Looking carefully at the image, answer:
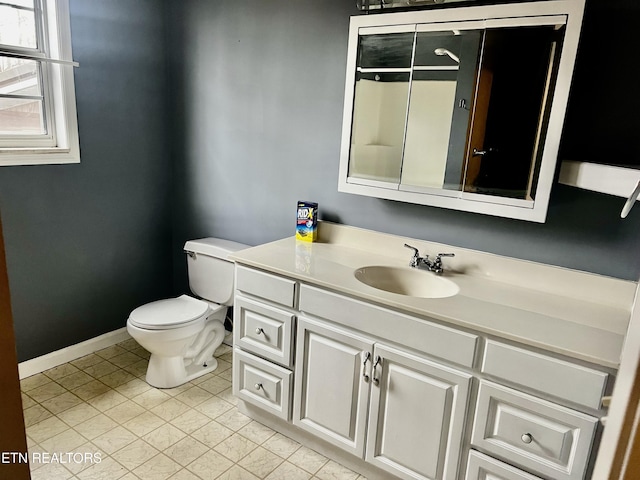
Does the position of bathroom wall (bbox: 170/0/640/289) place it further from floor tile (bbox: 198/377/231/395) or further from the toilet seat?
floor tile (bbox: 198/377/231/395)

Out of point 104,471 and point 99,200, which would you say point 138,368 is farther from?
point 99,200

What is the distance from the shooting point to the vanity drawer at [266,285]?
1.95 meters

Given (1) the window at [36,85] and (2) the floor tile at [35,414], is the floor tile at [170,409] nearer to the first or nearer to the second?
(2) the floor tile at [35,414]

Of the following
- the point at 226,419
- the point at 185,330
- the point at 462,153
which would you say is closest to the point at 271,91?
the point at 462,153

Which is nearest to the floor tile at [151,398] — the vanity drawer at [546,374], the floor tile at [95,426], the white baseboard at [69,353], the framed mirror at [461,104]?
the floor tile at [95,426]

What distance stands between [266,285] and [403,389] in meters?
0.73

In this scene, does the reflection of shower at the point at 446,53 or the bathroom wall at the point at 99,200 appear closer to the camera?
the reflection of shower at the point at 446,53

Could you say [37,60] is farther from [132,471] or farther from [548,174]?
[548,174]

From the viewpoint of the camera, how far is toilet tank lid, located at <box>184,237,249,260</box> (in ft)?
8.80

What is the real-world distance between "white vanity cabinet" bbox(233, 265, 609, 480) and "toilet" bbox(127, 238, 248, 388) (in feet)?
1.34

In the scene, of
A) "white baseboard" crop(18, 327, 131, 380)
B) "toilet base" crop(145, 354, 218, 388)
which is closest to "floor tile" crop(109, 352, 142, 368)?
"white baseboard" crop(18, 327, 131, 380)

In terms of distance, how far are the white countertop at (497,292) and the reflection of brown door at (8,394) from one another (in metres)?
1.25

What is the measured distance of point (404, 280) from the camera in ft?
6.82

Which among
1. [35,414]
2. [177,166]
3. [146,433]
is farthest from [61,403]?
[177,166]
